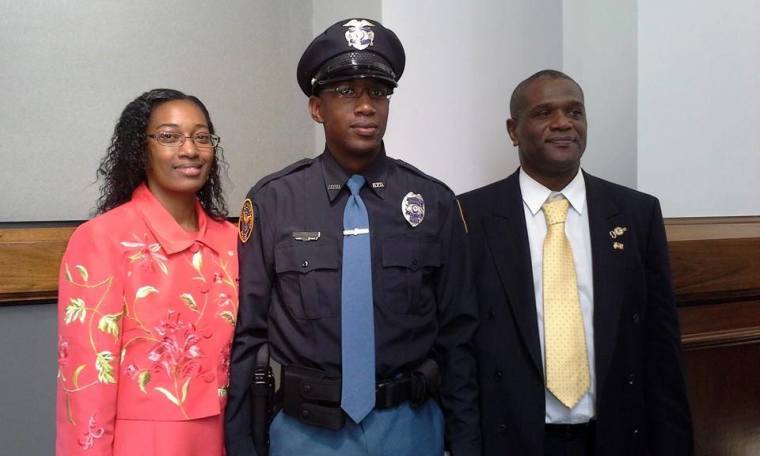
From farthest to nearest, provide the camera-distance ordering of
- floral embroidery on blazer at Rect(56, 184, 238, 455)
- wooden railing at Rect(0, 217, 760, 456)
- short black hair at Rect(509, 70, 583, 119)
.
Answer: wooden railing at Rect(0, 217, 760, 456), short black hair at Rect(509, 70, 583, 119), floral embroidery on blazer at Rect(56, 184, 238, 455)

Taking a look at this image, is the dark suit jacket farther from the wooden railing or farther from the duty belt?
the wooden railing

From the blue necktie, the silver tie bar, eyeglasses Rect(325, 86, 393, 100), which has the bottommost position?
the blue necktie

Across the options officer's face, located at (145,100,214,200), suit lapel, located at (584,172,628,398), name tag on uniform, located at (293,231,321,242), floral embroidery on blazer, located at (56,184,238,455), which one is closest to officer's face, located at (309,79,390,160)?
name tag on uniform, located at (293,231,321,242)

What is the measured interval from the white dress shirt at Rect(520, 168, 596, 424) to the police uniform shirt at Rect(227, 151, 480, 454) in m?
0.23

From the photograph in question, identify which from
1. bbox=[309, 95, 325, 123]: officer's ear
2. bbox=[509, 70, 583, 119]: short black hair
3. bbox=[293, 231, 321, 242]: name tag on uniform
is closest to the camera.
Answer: bbox=[293, 231, 321, 242]: name tag on uniform

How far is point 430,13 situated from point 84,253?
4.83 ft

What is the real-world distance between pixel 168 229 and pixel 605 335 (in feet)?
3.86

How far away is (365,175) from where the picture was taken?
5.25 ft

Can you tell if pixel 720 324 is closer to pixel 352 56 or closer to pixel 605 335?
pixel 605 335

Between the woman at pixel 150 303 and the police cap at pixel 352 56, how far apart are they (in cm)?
33

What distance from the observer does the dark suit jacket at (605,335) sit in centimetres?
165

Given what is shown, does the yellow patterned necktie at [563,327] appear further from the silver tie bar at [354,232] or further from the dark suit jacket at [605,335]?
the silver tie bar at [354,232]

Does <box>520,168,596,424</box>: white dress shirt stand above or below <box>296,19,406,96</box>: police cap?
below

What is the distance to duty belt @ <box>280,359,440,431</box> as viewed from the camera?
4.68ft
